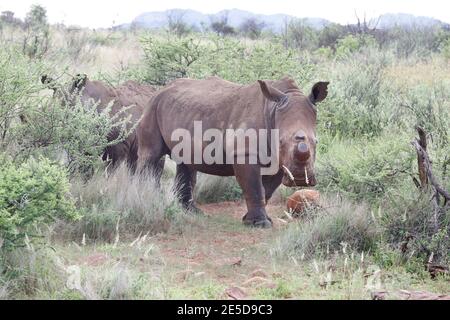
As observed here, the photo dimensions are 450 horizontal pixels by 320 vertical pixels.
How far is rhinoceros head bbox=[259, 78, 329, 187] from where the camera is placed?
23.0 ft

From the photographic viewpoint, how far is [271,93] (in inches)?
289

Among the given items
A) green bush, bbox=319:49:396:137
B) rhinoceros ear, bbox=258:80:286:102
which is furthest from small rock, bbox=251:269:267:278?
green bush, bbox=319:49:396:137

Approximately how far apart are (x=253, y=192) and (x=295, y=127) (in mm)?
Result: 1010

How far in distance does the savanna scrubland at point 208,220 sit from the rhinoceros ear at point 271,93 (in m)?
1.15

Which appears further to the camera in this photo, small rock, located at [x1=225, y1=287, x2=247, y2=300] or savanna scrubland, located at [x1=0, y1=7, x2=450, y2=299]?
savanna scrubland, located at [x1=0, y1=7, x2=450, y2=299]

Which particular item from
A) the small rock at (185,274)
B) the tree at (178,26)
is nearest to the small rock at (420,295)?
the small rock at (185,274)

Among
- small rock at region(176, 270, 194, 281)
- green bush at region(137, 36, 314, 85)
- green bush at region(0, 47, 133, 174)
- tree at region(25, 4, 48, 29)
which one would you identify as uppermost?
tree at region(25, 4, 48, 29)

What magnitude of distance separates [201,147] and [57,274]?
3.28m

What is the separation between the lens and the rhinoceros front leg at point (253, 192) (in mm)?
7699

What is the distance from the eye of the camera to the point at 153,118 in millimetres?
9102

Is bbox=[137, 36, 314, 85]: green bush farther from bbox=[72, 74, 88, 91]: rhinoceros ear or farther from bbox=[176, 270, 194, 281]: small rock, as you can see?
bbox=[176, 270, 194, 281]: small rock

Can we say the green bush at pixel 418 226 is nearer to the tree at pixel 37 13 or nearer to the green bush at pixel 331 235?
the green bush at pixel 331 235

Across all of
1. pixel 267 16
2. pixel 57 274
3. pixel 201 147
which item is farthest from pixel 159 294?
pixel 267 16
